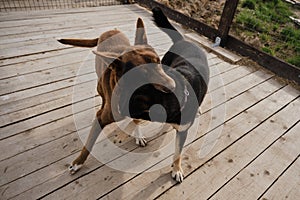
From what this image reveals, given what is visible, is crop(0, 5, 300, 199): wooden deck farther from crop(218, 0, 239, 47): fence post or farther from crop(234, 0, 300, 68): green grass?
crop(234, 0, 300, 68): green grass

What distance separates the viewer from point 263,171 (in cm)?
187

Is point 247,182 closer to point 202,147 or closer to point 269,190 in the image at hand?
point 269,190

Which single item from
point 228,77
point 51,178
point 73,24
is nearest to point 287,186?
point 228,77

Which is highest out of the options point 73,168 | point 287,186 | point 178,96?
point 178,96

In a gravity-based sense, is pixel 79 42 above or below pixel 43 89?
above

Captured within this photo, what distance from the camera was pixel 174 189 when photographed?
1664 millimetres

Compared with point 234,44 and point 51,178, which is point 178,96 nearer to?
point 51,178

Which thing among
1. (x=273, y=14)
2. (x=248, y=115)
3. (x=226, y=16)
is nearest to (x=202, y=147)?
(x=248, y=115)

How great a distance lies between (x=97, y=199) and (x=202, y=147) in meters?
0.95

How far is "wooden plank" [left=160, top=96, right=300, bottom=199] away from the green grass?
1.25m

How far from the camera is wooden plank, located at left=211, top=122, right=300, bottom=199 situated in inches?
66.8

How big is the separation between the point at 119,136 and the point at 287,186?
1378 mm

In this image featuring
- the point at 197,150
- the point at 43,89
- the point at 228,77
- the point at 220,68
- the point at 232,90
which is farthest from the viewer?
the point at 220,68

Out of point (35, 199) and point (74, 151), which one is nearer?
point (35, 199)
